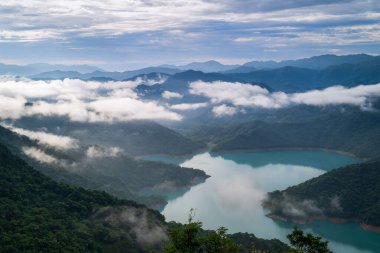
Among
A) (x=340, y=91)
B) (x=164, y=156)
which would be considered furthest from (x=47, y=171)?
(x=340, y=91)

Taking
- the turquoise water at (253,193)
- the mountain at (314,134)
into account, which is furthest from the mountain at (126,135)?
the mountain at (314,134)

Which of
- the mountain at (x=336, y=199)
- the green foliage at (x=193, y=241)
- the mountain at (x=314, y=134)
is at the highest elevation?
the mountain at (x=314, y=134)

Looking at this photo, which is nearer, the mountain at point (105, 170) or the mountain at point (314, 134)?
the mountain at point (105, 170)

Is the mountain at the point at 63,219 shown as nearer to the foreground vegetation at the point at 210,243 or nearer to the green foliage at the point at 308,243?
the foreground vegetation at the point at 210,243

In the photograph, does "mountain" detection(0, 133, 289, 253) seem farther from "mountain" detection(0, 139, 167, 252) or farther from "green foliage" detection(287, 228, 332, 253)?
"green foliage" detection(287, 228, 332, 253)

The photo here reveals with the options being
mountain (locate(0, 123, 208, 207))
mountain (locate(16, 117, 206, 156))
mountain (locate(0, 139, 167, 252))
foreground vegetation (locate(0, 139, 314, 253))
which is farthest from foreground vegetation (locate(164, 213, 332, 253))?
mountain (locate(16, 117, 206, 156))

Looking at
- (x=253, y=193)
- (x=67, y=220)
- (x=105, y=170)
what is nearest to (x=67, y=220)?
(x=67, y=220)

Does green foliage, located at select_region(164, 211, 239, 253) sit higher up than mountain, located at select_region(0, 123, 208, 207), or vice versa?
mountain, located at select_region(0, 123, 208, 207)

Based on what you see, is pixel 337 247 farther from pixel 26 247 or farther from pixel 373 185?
pixel 26 247
